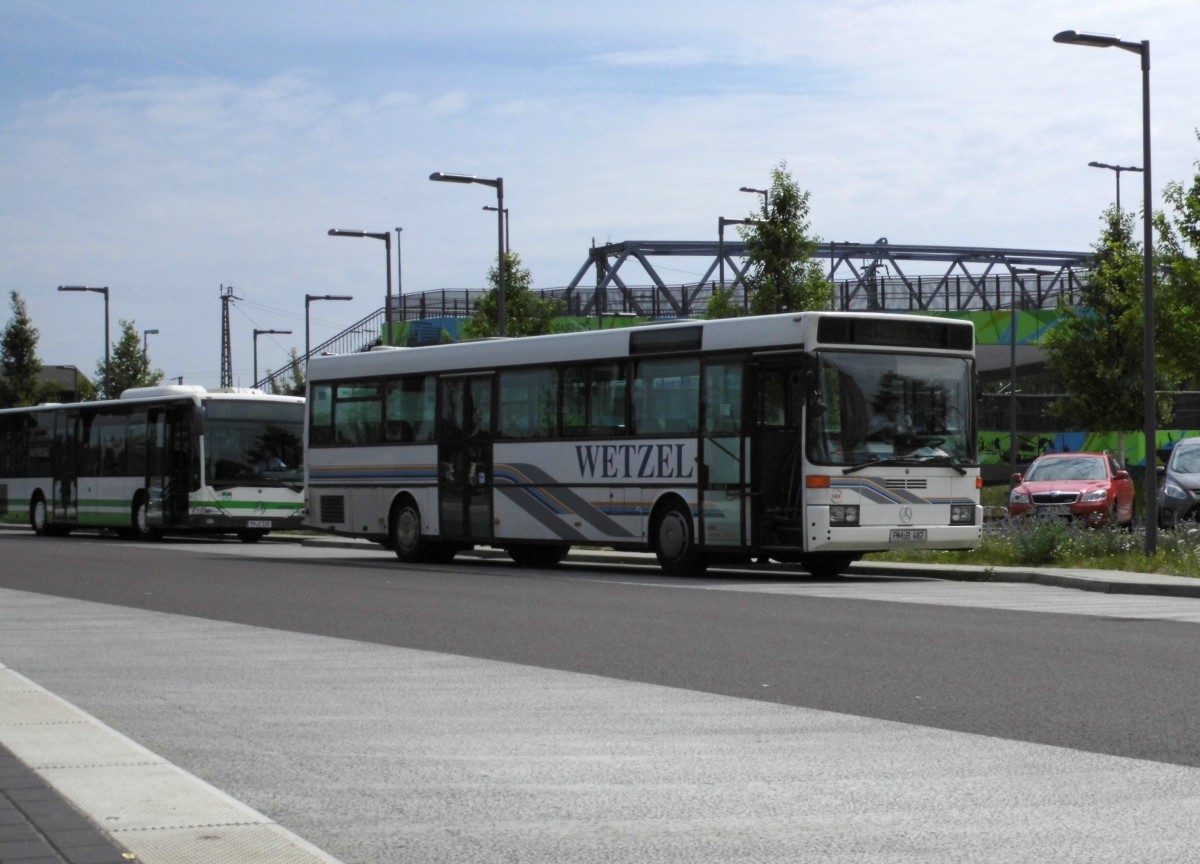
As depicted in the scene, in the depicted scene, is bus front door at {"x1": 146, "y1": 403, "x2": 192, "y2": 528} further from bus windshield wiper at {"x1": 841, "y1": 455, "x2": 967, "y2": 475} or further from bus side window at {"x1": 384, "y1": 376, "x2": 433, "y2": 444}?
bus windshield wiper at {"x1": 841, "y1": 455, "x2": 967, "y2": 475}

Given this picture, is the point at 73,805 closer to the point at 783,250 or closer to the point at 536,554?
the point at 536,554

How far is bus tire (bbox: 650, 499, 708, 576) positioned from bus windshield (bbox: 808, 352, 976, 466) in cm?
240

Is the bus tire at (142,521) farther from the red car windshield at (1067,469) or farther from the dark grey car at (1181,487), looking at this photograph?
the dark grey car at (1181,487)

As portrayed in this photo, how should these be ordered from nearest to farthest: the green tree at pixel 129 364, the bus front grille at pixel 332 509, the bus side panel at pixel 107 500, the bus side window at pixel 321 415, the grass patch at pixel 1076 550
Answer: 1. the grass patch at pixel 1076 550
2. the bus front grille at pixel 332 509
3. the bus side window at pixel 321 415
4. the bus side panel at pixel 107 500
5. the green tree at pixel 129 364

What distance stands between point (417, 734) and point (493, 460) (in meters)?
17.8

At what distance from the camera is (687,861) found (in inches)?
247

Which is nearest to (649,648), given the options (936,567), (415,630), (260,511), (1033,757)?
(415,630)

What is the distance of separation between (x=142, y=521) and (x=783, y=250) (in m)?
17.9

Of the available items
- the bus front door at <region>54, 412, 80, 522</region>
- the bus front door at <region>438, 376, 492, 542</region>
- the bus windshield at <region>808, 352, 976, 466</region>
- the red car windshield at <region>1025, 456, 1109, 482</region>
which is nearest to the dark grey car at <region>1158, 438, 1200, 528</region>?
the red car windshield at <region>1025, 456, 1109, 482</region>

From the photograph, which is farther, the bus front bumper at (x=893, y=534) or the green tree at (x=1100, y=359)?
the green tree at (x=1100, y=359)

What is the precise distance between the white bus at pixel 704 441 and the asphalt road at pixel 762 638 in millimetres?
858

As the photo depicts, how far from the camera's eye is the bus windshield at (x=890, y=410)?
22.1 metres

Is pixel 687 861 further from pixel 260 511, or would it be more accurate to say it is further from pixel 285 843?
pixel 260 511

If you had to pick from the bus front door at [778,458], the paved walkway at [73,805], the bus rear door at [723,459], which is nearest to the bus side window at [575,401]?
the bus rear door at [723,459]
